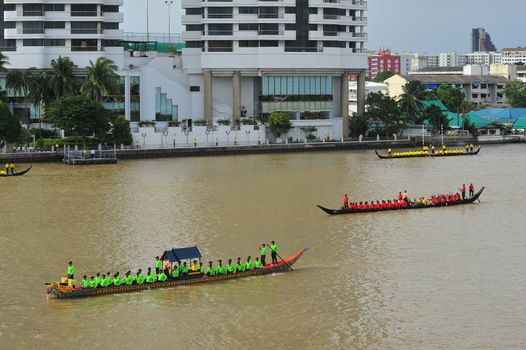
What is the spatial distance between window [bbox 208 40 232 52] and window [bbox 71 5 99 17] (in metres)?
11.7

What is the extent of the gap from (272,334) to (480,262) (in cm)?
1235

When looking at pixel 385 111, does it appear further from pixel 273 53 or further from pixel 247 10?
pixel 247 10

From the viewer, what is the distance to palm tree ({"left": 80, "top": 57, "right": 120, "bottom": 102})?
81938mm

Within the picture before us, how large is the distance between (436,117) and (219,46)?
25718mm

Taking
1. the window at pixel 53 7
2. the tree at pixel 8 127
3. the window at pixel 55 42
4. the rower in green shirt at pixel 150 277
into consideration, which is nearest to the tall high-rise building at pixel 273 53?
the window at pixel 55 42

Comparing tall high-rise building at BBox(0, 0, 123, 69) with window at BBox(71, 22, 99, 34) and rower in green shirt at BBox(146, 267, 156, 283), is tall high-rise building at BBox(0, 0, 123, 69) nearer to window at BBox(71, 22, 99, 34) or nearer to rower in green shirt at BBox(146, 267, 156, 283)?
window at BBox(71, 22, 99, 34)

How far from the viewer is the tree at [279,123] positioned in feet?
293

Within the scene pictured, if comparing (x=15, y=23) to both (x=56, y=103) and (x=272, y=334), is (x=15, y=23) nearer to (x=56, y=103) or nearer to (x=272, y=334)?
(x=56, y=103)

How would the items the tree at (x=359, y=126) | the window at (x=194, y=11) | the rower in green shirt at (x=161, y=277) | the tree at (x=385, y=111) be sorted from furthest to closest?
the tree at (x=359, y=126), the tree at (x=385, y=111), the window at (x=194, y=11), the rower in green shirt at (x=161, y=277)

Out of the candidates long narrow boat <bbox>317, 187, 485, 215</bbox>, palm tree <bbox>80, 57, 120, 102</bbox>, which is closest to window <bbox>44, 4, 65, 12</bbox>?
palm tree <bbox>80, 57, 120, 102</bbox>

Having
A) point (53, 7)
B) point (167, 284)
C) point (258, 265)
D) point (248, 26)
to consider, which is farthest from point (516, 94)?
point (167, 284)

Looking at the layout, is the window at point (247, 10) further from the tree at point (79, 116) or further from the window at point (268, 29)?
the tree at point (79, 116)

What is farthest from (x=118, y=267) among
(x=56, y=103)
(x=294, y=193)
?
(x=56, y=103)

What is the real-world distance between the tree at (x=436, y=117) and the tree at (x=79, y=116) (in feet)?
120
